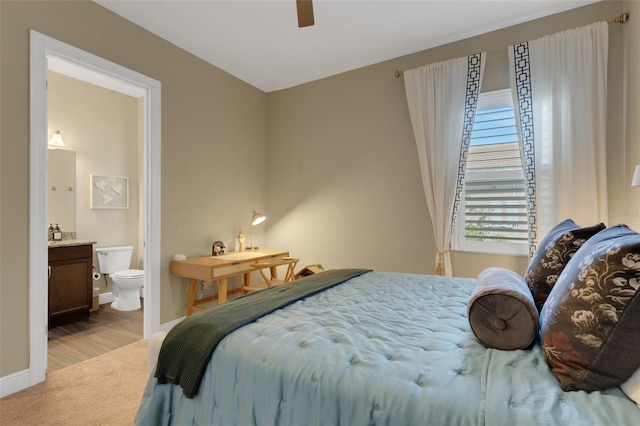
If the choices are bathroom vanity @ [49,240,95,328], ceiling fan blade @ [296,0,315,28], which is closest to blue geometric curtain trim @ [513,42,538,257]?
ceiling fan blade @ [296,0,315,28]

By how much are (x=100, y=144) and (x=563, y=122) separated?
5134mm

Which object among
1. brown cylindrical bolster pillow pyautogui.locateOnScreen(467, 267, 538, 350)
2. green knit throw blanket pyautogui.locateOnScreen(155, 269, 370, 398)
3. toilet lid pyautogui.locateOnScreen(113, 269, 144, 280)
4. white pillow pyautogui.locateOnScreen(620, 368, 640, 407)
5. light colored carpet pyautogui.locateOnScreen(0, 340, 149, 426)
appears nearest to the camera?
white pillow pyautogui.locateOnScreen(620, 368, 640, 407)

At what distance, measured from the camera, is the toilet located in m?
3.90

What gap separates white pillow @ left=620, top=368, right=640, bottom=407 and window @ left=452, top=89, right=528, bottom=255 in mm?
2159

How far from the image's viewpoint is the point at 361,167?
3.70 meters

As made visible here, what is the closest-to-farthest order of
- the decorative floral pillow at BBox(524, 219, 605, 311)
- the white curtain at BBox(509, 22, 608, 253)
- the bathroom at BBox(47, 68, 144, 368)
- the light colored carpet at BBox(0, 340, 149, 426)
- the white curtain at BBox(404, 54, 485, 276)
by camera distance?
1. the decorative floral pillow at BBox(524, 219, 605, 311)
2. the light colored carpet at BBox(0, 340, 149, 426)
3. the white curtain at BBox(509, 22, 608, 253)
4. the white curtain at BBox(404, 54, 485, 276)
5. the bathroom at BBox(47, 68, 144, 368)

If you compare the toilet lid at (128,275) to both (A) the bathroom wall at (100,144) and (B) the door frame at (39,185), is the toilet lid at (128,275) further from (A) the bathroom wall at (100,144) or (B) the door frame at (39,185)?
(B) the door frame at (39,185)

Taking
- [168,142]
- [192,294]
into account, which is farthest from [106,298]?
[168,142]

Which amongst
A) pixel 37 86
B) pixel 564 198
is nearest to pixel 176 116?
pixel 37 86

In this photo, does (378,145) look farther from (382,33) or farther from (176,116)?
(176,116)

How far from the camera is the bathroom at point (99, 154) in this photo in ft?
13.1

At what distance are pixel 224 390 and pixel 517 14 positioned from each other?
11.3 feet

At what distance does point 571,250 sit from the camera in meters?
1.50

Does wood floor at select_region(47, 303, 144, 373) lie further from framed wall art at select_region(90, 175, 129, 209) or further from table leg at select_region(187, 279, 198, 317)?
framed wall art at select_region(90, 175, 129, 209)
